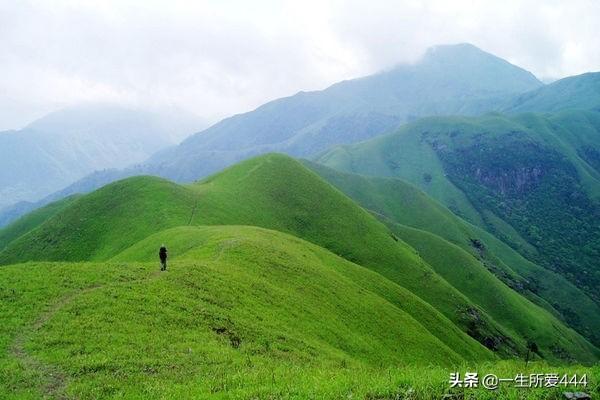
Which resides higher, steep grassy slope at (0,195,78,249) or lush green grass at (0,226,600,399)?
steep grassy slope at (0,195,78,249)

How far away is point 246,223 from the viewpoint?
10731cm

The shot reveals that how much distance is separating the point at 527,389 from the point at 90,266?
115 ft

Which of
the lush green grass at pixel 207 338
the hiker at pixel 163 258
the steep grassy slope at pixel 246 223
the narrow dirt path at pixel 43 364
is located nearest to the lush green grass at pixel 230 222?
the steep grassy slope at pixel 246 223

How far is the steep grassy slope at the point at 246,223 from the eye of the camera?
101 meters

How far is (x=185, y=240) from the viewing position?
6544 centimetres

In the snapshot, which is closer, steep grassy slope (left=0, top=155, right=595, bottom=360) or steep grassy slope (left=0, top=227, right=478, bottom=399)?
steep grassy slope (left=0, top=227, right=478, bottom=399)

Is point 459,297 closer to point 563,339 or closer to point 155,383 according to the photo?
point 563,339

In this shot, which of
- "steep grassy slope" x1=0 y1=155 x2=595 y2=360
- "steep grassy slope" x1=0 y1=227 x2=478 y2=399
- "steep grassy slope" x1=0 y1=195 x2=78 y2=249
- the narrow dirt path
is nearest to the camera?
the narrow dirt path

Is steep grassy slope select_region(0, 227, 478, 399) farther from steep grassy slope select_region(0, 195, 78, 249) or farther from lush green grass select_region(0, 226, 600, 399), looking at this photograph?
steep grassy slope select_region(0, 195, 78, 249)

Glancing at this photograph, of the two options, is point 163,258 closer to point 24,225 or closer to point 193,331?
point 193,331

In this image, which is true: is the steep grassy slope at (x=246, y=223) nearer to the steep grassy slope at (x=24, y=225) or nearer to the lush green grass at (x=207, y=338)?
the steep grassy slope at (x=24, y=225)

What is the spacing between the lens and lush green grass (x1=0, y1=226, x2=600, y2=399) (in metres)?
19.6

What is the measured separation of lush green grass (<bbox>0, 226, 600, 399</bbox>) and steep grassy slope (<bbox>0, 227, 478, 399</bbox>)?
0.10 meters

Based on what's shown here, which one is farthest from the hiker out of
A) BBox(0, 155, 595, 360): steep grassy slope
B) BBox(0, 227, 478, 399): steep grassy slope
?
BBox(0, 155, 595, 360): steep grassy slope
